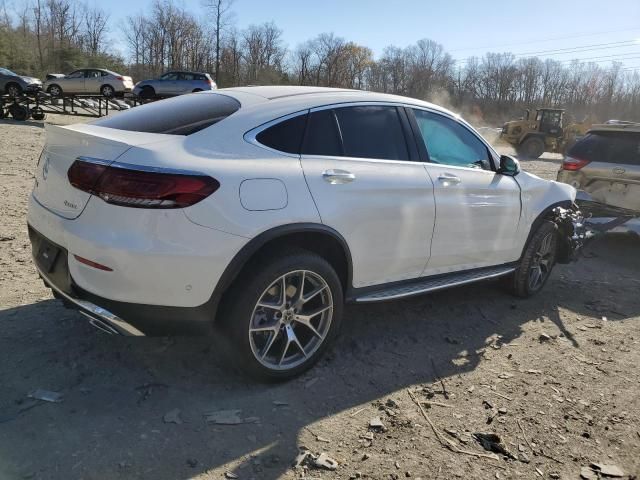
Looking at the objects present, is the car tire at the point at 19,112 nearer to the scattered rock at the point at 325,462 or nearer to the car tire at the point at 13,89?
the car tire at the point at 13,89

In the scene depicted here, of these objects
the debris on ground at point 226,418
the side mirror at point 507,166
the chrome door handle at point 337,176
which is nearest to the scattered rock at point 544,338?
the side mirror at point 507,166

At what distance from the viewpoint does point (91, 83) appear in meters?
28.7

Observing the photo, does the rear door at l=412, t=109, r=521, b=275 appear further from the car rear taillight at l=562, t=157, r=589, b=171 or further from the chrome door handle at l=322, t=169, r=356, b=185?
the car rear taillight at l=562, t=157, r=589, b=171

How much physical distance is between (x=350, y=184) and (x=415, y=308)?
5.68 feet

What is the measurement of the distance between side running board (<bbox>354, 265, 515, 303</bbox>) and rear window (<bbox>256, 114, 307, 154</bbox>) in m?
A: 1.08

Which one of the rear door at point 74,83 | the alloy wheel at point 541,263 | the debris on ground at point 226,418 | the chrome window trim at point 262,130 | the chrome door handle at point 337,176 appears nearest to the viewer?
Answer: the debris on ground at point 226,418

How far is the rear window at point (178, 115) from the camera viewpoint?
313 cm

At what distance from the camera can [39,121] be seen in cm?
2159

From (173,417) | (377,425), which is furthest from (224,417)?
(377,425)

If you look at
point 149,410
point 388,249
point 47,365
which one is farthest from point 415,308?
point 47,365

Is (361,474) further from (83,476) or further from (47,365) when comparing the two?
(47,365)

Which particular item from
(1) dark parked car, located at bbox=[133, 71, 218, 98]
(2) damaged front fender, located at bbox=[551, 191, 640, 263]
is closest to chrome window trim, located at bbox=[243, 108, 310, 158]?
(2) damaged front fender, located at bbox=[551, 191, 640, 263]

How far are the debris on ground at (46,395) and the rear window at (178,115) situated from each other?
5.11ft

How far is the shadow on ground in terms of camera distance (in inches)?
99.8
